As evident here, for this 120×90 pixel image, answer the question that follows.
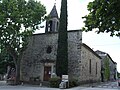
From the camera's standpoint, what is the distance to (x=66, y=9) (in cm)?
2248

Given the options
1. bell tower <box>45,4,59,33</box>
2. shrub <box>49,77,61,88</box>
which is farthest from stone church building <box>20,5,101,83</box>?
shrub <box>49,77,61,88</box>

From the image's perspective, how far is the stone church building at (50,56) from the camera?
74.6 ft

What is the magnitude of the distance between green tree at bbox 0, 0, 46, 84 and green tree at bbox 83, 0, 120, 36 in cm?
1543

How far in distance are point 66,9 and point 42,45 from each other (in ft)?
19.5

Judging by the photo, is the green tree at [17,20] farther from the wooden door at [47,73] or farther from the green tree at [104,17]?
the green tree at [104,17]

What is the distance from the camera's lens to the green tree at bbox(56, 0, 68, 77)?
20.9 meters

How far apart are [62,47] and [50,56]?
11.4ft

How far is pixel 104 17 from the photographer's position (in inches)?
235

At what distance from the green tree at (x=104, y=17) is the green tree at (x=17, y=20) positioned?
1543 centimetres

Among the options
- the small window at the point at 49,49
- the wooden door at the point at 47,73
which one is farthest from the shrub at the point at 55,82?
the small window at the point at 49,49

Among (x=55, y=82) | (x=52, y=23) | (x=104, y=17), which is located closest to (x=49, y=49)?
(x=52, y=23)

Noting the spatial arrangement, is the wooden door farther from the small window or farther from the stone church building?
the small window

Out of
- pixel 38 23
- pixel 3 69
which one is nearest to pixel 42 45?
pixel 38 23

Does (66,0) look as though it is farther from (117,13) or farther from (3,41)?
(117,13)
